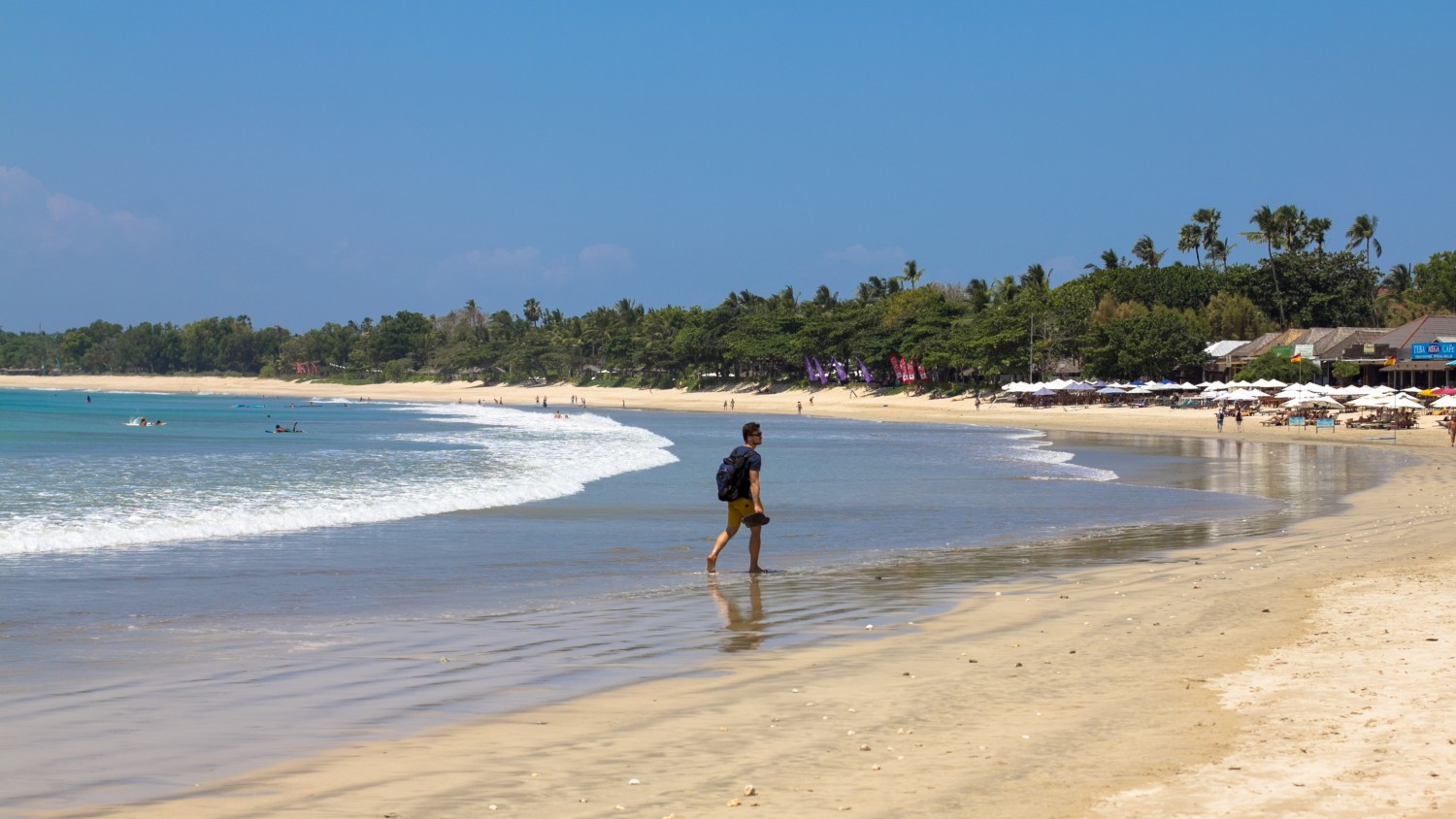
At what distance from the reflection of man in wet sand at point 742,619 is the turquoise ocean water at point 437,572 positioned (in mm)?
51

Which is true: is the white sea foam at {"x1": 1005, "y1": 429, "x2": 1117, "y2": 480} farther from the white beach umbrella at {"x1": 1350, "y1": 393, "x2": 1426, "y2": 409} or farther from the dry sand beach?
the dry sand beach

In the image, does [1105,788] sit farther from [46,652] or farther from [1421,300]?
[1421,300]

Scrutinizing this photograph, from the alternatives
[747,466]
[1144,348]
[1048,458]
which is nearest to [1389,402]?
[1048,458]

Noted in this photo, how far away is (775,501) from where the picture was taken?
894 inches

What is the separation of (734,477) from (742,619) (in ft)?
9.17

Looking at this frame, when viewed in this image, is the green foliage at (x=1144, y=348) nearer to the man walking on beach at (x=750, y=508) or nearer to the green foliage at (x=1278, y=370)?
the green foliage at (x=1278, y=370)

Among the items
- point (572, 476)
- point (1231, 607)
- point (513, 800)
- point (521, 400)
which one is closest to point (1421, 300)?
point (521, 400)

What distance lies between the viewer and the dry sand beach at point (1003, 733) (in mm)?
5293

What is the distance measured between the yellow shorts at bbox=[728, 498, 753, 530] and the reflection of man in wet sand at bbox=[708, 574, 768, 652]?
0.66m

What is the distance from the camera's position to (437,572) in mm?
13523

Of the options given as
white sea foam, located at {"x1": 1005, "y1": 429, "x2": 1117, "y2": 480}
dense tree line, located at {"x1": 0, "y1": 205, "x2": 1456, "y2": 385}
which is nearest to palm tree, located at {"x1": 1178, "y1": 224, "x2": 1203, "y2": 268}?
dense tree line, located at {"x1": 0, "y1": 205, "x2": 1456, "y2": 385}

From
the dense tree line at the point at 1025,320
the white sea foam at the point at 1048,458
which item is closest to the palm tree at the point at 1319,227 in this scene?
the dense tree line at the point at 1025,320

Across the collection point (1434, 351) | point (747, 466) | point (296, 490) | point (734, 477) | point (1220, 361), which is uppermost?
point (1434, 351)

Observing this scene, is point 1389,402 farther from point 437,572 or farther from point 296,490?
point 437,572
